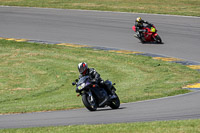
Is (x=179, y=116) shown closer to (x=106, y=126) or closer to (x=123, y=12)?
(x=106, y=126)

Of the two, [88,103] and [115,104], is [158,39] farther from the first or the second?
[88,103]

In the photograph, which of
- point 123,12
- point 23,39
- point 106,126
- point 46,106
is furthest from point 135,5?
point 106,126

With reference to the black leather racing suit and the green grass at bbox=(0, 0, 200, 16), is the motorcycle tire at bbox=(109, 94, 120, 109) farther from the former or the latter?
the green grass at bbox=(0, 0, 200, 16)

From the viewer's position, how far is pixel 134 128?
1028 centimetres

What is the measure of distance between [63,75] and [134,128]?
1088cm

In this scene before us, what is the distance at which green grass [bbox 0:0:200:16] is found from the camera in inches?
1440

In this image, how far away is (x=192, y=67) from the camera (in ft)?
69.7

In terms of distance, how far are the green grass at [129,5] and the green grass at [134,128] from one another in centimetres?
2485

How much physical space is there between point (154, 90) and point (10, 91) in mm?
5690

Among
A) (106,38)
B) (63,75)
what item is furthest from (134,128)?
(106,38)

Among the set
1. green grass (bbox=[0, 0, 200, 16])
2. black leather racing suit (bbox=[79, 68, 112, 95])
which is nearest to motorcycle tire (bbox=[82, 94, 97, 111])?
black leather racing suit (bbox=[79, 68, 112, 95])

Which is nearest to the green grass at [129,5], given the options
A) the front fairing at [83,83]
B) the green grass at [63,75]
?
the green grass at [63,75]

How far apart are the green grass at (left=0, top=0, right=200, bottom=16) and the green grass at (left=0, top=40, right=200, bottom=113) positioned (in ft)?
38.7

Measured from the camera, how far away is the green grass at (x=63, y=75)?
52.3 ft
